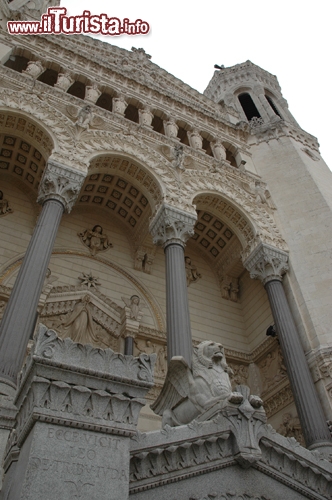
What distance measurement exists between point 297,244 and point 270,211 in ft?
6.18

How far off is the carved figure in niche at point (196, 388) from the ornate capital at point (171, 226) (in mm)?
6478

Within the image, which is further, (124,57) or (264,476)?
(124,57)

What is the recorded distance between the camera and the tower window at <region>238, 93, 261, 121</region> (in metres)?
24.2

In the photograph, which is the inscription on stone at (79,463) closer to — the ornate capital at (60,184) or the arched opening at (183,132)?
the ornate capital at (60,184)

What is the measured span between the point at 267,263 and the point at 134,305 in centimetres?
456

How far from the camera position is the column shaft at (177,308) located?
9289 millimetres

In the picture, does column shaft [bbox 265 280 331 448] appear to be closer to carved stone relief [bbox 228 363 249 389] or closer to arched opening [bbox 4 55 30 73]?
carved stone relief [bbox 228 363 249 389]

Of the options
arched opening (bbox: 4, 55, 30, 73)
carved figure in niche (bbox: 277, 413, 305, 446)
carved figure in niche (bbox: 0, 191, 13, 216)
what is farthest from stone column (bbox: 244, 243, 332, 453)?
arched opening (bbox: 4, 55, 30, 73)

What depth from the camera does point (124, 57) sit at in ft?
65.4

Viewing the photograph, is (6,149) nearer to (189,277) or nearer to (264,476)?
(189,277)

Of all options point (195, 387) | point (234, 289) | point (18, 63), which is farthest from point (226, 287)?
point (18, 63)

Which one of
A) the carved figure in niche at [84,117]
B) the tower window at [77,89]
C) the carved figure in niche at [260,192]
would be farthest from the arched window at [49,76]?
the carved figure in niche at [260,192]

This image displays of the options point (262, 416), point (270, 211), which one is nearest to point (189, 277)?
point (270, 211)

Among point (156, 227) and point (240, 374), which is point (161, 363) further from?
point (156, 227)
